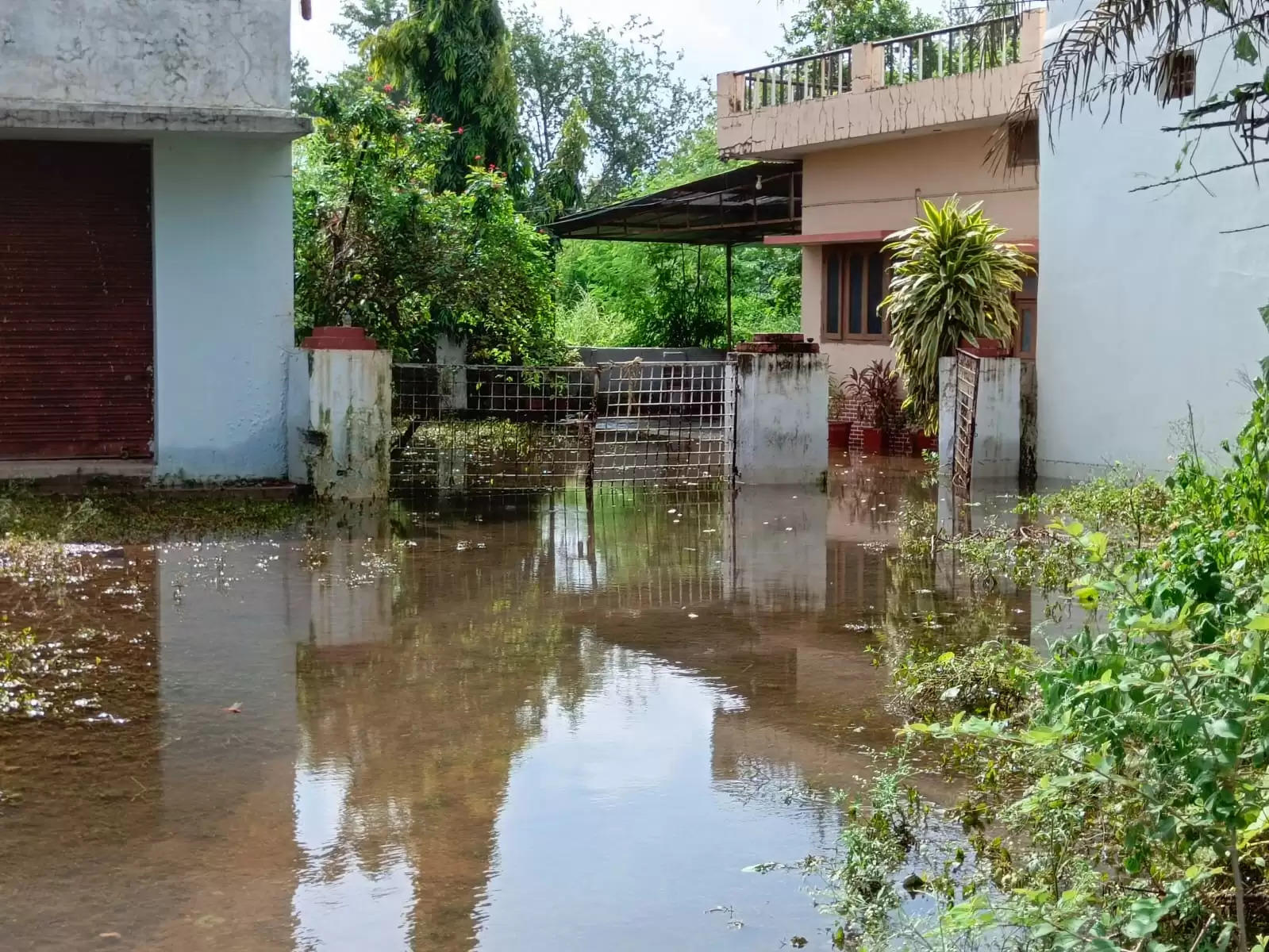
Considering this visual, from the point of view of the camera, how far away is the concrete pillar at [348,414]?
40.6 feet

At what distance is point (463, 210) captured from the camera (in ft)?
47.7

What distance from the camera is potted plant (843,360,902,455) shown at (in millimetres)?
18203

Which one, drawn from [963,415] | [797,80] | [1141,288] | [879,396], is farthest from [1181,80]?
[797,80]

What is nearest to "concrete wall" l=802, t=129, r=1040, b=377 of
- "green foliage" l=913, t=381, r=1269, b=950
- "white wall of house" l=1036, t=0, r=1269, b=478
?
"white wall of house" l=1036, t=0, r=1269, b=478

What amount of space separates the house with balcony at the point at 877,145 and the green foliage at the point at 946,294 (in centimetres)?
111

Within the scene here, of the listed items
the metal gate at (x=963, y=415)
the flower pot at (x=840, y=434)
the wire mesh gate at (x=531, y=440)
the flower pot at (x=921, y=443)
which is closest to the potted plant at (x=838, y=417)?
the flower pot at (x=840, y=434)

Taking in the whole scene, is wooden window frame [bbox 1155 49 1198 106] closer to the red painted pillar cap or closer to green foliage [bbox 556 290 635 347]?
the red painted pillar cap

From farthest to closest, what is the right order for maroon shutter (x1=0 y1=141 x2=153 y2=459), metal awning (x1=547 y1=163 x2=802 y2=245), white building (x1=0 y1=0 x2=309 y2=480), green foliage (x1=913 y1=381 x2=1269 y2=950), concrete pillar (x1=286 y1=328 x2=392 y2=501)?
metal awning (x1=547 y1=163 x2=802 y2=245)
maroon shutter (x1=0 y1=141 x2=153 y2=459)
concrete pillar (x1=286 y1=328 x2=392 y2=501)
white building (x1=0 y1=0 x2=309 y2=480)
green foliage (x1=913 y1=381 x2=1269 y2=950)

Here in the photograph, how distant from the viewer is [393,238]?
554 inches

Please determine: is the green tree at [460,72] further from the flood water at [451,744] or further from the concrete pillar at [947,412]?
the flood water at [451,744]

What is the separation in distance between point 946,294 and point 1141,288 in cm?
205

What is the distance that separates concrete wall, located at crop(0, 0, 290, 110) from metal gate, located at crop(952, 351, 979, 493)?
687 cm

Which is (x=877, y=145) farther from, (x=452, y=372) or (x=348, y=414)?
(x=348, y=414)

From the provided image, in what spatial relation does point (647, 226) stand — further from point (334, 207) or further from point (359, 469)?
point (359, 469)
